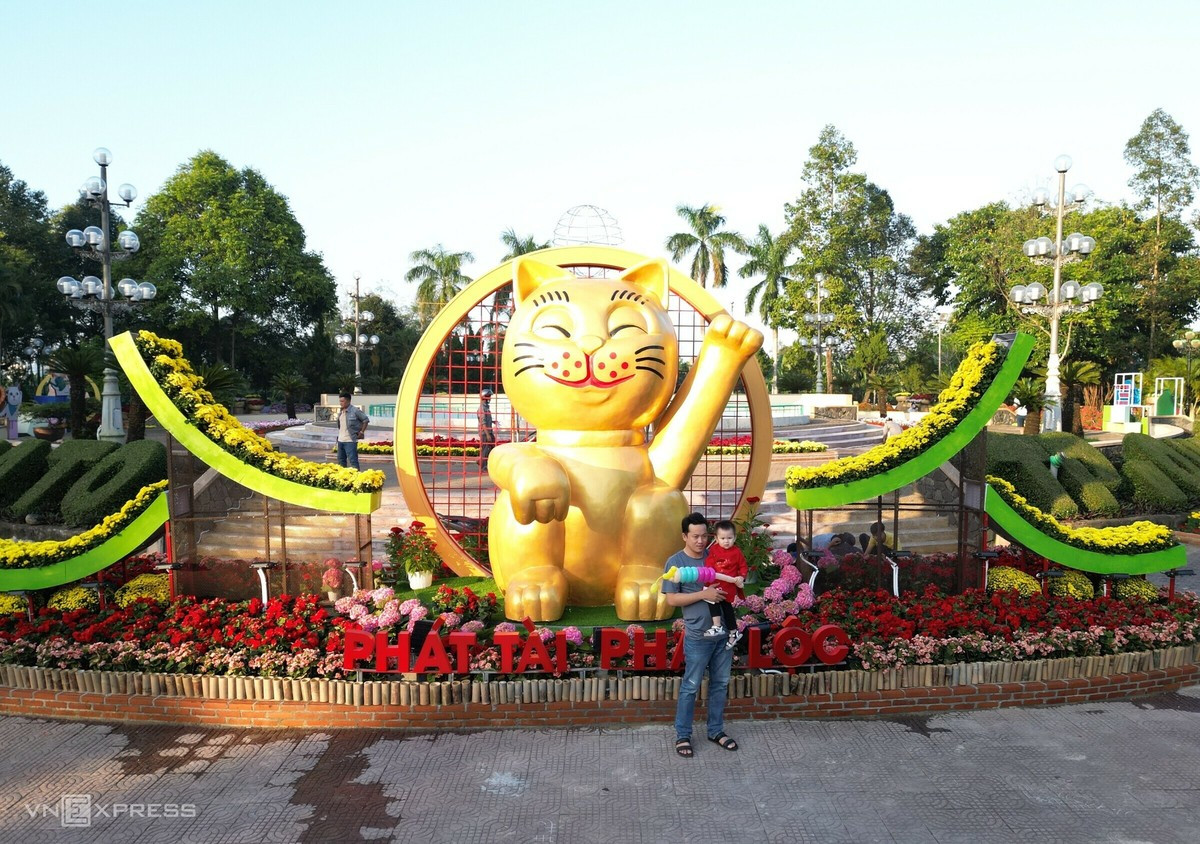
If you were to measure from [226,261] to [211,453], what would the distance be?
2986 centimetres

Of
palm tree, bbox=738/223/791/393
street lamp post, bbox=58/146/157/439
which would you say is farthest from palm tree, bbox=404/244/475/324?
street lamp post, bbox=58/146/157/439

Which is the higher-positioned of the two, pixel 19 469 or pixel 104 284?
pixel 104 284

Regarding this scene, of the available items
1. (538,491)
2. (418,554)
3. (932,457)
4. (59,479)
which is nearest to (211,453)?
(418,554)

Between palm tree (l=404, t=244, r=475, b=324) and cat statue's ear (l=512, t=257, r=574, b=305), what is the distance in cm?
3452

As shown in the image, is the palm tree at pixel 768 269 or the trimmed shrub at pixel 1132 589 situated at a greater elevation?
the palm tree at pixel 768 269

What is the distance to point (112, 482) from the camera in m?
10.5

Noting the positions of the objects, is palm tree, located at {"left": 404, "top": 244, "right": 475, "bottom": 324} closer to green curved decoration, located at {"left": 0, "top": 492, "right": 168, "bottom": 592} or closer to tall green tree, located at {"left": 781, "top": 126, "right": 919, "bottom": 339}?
tall green tree, located at {"left": 781, "top": 126, "right": 919, "bottom": 339}

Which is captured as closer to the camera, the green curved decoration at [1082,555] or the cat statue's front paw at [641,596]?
the cat statue's front paw at [641,596]

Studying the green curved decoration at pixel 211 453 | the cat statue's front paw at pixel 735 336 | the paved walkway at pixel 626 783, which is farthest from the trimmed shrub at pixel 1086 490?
the green curved decoration at pixel 211 453

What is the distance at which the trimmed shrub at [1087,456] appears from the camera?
40.1 ft

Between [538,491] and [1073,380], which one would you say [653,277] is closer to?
[538,491]

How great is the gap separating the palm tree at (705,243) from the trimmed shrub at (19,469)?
92.1ft

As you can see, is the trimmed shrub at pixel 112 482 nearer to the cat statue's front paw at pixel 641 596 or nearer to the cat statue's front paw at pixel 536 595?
the cat statue's front paw at pixel 536 595

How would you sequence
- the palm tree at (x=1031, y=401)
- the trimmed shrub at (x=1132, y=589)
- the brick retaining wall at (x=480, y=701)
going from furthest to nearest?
the palm tree at (x=1031, y=401) < the trimmed shrub at (x=1132, y=589) < the brick retaining wall at (x=480, y=701)
